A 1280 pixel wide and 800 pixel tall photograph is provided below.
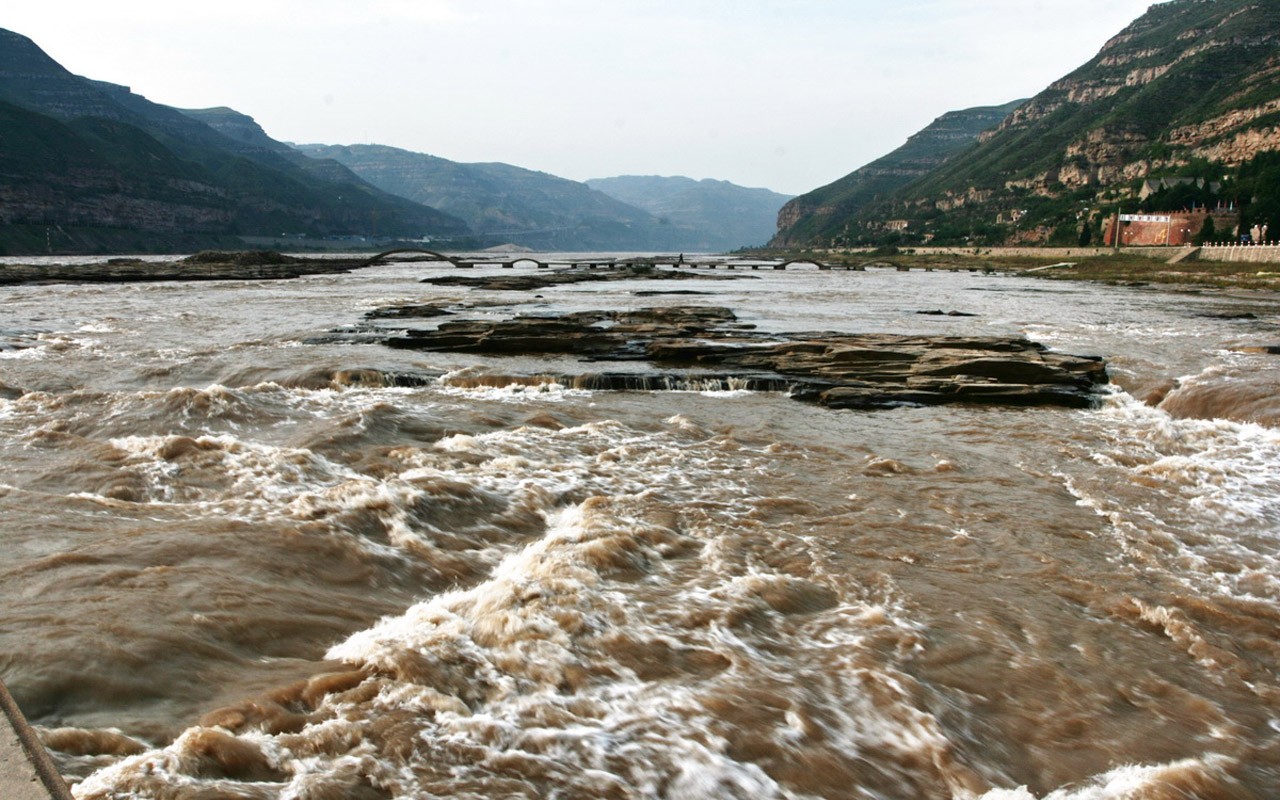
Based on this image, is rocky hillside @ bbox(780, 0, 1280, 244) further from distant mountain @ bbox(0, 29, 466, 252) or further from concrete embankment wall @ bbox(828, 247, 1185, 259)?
distant mountain @ bbox(0, 29, 466, 252)

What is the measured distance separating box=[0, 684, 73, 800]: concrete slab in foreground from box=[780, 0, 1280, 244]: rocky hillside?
11240cm

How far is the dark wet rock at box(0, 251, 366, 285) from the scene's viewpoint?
57.0m

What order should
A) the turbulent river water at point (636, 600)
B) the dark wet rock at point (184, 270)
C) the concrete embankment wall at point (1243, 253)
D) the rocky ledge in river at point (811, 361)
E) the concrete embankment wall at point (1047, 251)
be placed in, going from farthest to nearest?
the concrete embankment wall at point (1047, 251), the concrete embankment wall at point (1243, 253), the dark wet rock at point (184, 270), the rocky ledge in river at point (811, 361), the turbulent river water at point (636, 600)

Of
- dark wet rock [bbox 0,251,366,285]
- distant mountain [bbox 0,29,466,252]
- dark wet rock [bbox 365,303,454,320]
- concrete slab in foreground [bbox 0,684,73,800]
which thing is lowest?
concrete slab in foreground [bbox 0,684,73,800]

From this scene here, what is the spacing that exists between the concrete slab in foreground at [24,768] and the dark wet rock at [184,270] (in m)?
62.5

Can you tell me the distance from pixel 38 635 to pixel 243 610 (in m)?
1.29

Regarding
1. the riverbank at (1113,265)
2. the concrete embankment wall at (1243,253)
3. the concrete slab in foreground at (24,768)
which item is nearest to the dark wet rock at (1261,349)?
the concrete slab in foreground at (24,768)

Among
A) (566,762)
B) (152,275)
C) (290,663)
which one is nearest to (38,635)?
(290,663)

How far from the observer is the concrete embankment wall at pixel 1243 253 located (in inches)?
2537

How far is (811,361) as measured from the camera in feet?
63.6

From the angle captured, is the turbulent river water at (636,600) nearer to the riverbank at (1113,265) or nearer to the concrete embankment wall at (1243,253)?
the riverbank at (1113,265)

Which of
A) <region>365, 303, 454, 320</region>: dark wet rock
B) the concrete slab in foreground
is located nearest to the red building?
<region>365, 303, 454, 320</region>: dark wet rock

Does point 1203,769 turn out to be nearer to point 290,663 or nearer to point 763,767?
point 763,767

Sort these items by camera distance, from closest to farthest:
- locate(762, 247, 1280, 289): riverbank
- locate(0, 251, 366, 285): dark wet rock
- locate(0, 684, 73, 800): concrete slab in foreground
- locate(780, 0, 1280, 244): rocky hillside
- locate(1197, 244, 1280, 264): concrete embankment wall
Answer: locate(0, 684, 73, 800): concrete slab in foreground < locate(0, 251, 366, 285): dark wet rock < locate(762, 247, 1280, 289): riverbank < locate(1197, 244, 1280, 264): concrete embankment wall < locate(780, 0, 1280, 244): rocky hillside
